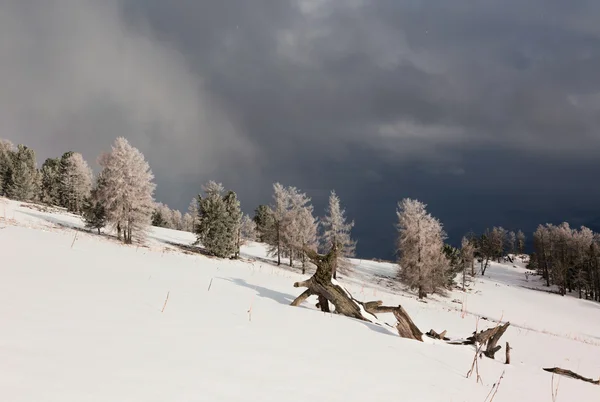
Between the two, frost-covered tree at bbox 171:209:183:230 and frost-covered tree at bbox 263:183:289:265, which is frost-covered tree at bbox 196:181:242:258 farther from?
frost-covered tree at bbox 171:209:183:230

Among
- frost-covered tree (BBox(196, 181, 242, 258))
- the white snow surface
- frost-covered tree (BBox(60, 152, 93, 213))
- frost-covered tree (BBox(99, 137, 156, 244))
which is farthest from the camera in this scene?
frost-covered tree (BBox(60, 152, 93, 213))

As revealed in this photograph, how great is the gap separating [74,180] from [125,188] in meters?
41.1

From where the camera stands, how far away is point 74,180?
62.8 meters

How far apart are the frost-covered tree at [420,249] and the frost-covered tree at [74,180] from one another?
56.1 meters

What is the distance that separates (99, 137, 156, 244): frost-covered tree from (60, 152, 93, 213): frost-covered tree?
37.3 meters

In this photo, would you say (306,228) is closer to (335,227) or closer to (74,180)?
(335,227)

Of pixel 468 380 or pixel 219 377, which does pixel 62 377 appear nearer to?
pixel 219 377

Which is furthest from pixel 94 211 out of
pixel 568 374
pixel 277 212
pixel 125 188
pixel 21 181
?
pixel 21 181

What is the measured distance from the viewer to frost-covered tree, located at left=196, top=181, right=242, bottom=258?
36.4 m

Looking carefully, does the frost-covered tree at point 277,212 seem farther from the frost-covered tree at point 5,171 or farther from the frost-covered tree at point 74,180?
the frost-covered tree at point 5,171

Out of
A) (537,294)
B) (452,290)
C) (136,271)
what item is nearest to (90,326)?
(136,271)

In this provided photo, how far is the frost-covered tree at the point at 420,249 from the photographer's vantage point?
122 ft

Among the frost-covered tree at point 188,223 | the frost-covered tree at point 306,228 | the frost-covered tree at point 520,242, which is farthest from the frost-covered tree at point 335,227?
the frost-covered tree at point 520,242

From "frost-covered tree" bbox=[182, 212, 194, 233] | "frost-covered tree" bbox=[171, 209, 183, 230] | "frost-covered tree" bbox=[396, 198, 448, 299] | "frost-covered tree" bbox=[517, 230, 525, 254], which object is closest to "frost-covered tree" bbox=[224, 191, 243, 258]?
"frost-covered tree" bbox=[396, 198, 448, 299]
